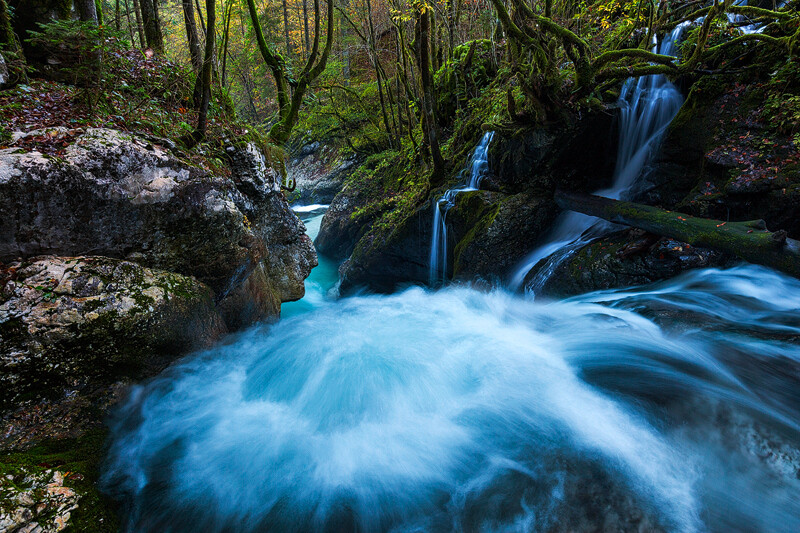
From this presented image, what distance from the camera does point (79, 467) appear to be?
257 centimetres

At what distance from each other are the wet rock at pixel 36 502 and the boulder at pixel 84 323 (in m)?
0.87

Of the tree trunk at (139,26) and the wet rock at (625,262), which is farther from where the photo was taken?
the tree trunk at (139,26)

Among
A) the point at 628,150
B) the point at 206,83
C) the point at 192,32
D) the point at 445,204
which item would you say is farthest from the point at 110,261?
the point at 628,150

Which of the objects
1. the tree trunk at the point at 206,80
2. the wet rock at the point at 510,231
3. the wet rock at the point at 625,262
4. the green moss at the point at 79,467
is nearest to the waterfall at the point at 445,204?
the wet rock at the point at 510,231

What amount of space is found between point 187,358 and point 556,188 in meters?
6.37

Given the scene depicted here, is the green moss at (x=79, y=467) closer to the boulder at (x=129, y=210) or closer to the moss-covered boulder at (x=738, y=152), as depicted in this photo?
the boulder at (x=129, y=210)

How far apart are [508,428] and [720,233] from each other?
3.38 meters

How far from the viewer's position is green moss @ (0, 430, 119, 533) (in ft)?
7.32

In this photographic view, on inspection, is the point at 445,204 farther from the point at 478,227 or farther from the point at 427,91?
the point at 427,91

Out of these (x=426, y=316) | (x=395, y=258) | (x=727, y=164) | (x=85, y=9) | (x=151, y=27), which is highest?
(x=151, y=27)

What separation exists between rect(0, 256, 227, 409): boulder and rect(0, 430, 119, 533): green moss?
0.48 meters

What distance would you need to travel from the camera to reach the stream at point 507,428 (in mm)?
2258

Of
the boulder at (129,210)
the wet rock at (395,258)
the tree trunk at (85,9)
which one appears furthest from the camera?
the wet rock at (395,258)

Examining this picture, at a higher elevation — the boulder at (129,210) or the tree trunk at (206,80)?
the tree trunk at (206,80)
